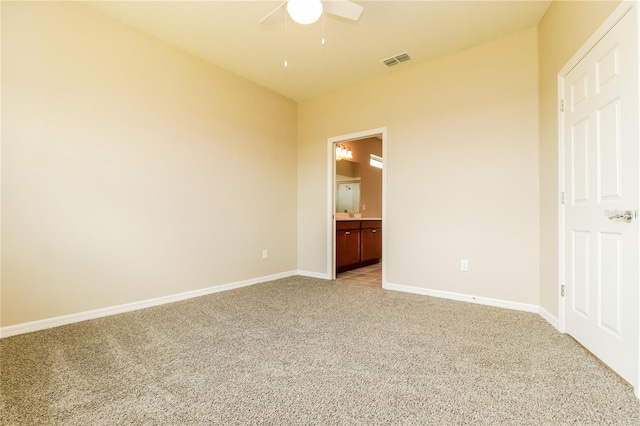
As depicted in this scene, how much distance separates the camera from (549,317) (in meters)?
2.50

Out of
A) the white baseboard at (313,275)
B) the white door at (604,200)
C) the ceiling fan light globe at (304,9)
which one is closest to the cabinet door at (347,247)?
the white baseboard at (313,275)

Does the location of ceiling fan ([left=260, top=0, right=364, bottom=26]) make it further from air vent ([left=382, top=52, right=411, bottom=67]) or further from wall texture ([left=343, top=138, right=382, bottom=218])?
wall texture ([left=343, top=138, right=382, bottom=218])

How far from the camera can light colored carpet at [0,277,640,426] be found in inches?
51.2

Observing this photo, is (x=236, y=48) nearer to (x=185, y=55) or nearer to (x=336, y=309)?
(x=185, y=55)

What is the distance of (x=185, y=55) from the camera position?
328cm

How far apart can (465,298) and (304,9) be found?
10.2 ft

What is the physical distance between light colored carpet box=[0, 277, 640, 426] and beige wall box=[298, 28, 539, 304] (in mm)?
671

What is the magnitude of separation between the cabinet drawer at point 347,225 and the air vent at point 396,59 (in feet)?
7.59

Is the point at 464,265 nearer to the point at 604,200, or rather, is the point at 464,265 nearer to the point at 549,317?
the point at 549,317

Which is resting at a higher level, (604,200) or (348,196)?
(348,196)

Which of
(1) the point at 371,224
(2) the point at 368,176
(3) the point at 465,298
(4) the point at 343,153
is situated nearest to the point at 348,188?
(2) the point at 368,176

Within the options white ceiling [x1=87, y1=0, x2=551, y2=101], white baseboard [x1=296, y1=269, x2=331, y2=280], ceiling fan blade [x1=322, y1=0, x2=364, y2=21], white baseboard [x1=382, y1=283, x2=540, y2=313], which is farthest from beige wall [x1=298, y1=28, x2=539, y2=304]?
ceiling fan blade [x1=322, y1=0, x2=364, y2=21]

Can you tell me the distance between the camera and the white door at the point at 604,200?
155 cm

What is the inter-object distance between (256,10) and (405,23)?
1.40 m
